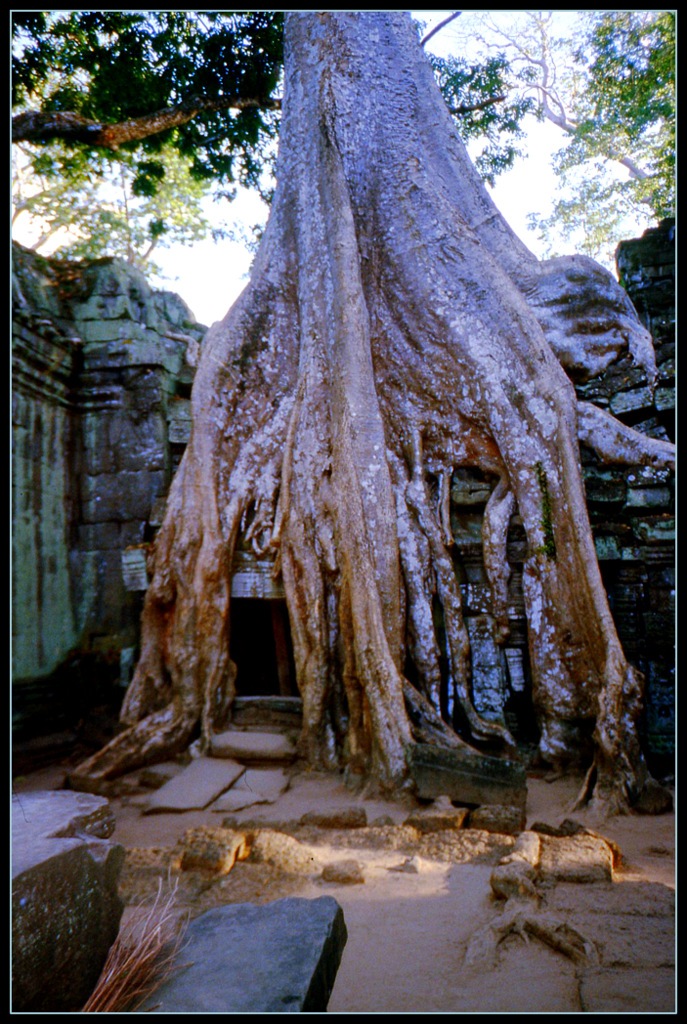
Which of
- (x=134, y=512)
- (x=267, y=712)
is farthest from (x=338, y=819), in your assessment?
(x=134, y=512)

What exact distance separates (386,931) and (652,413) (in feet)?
10.1

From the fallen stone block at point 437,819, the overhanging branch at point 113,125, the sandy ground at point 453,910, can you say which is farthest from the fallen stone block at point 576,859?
the overhanging branch at point 113,125

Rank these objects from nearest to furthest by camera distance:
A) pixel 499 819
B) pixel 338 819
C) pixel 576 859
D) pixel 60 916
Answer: pixel 60 916 < pixel 576 859 < pixel 499 819 < pixel 338 819

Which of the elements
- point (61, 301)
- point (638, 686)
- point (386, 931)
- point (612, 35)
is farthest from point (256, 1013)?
point (61, 301)

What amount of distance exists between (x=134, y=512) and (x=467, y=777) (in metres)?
3.14

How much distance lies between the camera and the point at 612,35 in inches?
86.4

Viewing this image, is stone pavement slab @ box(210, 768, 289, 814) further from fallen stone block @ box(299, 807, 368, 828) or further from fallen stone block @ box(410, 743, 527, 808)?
fallen stone block @ box(410, 743, 527, 808)

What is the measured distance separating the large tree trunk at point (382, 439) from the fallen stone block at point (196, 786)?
0.23 m

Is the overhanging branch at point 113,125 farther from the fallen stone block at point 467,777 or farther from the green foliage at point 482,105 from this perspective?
the fallen stone block at point 467,777

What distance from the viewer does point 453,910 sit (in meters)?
1.71

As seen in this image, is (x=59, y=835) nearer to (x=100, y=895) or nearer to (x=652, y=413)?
(x=100, y=895)

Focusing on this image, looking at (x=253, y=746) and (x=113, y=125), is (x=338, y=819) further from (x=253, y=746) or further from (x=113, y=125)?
Result: (x=113, y=125)

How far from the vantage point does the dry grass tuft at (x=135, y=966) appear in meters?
1.19

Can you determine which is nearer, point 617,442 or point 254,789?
point 254,789
